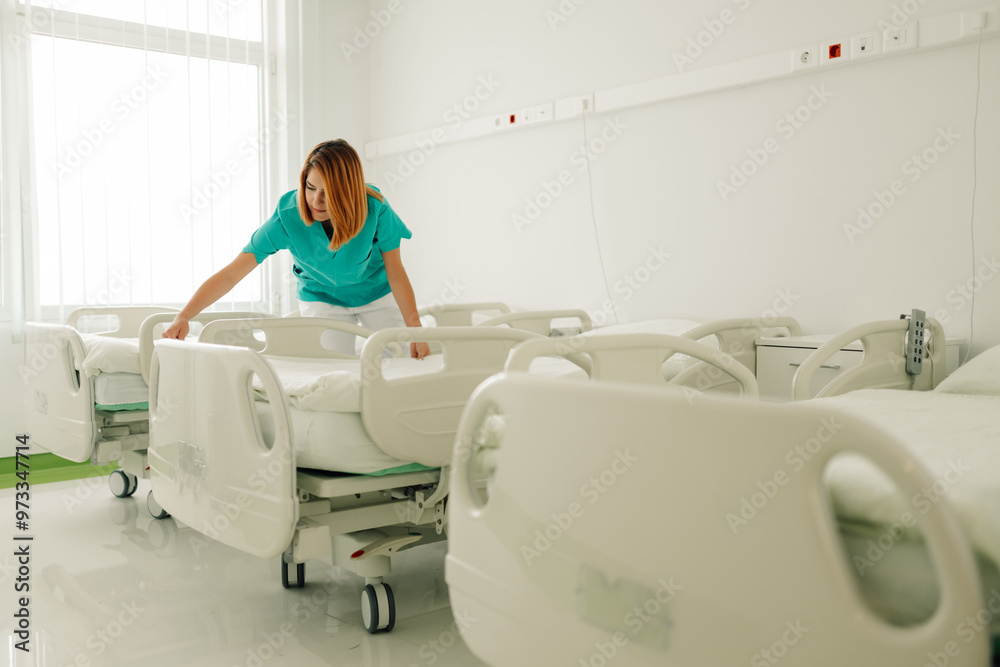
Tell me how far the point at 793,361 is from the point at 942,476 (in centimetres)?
175

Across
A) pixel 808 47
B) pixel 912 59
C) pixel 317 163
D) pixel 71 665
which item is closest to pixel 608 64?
pixel 808 47

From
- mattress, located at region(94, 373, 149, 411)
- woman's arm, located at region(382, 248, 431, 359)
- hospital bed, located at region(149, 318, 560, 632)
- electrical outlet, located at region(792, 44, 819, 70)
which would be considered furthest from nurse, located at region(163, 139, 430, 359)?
electrical outlet, located at region(792, 44, 819, 70)

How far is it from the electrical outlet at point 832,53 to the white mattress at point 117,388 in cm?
290

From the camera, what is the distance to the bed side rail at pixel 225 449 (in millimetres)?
1781

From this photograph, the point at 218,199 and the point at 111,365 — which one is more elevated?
the point at 218,199

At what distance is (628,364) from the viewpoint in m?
1.68

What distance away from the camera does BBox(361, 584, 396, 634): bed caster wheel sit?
209 centimetres

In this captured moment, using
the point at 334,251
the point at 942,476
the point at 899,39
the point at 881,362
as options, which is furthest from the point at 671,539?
the point at 899,39

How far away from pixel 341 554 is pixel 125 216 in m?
3.25

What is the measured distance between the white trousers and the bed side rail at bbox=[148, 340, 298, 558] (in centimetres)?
94

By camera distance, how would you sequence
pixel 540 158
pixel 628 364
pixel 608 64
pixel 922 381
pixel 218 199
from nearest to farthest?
pixel 628 364 → pixel 922 381 → pixel 608 64 → pixel 540 158 → pixel 218 199

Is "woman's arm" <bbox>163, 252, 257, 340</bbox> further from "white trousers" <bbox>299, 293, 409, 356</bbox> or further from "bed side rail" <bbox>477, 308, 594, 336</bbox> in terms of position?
"bed side rail" <bbox>477, 308, 594, 336</bbox>

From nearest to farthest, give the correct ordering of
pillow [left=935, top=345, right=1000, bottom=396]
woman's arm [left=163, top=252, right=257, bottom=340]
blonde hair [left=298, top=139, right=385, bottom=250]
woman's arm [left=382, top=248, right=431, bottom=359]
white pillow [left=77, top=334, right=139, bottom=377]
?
pillow [left=935, top=345, right=1000, bottom=396] → woman's arm [left=163, top=252, right=257, bottom=340] → blonde hair [left=298, top=139, right=385, bottom=250] → white pillow [left=77, top=334, right=139, bottom=377] → woman's arm [left=382, top=248, right=431, bottom=359]

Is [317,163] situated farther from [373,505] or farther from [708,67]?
[708,67]
